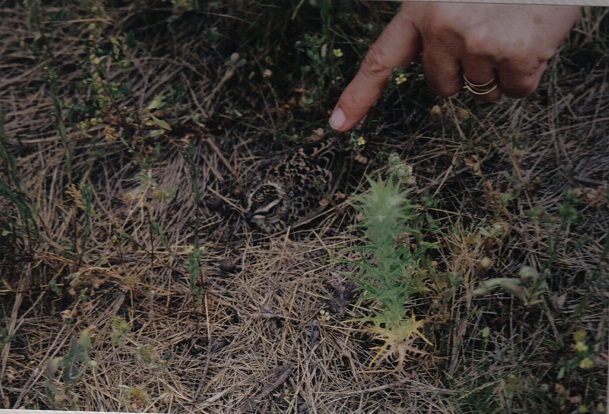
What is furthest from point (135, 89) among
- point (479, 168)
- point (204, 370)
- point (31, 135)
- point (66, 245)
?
point (479, 168)

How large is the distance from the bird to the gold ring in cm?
30

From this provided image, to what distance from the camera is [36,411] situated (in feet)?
4.45

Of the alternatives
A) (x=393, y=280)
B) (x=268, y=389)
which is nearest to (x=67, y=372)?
(x=268, y=389)

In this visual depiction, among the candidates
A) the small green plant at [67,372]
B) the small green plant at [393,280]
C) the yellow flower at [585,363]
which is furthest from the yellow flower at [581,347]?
the small green plant at [67,372]

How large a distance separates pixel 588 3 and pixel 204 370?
42.9 inches

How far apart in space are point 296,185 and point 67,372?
→ 0.61 metres

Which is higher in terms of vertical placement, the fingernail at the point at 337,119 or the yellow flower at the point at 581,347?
the fingernail at the point at 337,119

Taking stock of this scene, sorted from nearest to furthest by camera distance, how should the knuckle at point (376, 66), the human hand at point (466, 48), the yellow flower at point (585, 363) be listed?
the yellow flower at point (585, 363), the human hand at point (466, 48), the knuckle at point (376, 66)

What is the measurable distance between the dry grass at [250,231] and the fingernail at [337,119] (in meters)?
0.06

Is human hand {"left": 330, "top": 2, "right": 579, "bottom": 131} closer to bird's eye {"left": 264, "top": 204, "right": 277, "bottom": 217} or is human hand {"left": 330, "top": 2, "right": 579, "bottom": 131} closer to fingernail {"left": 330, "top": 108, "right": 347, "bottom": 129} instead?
fingernail {"left": 330, "top": 108, "right": 347, "bottom": 129}

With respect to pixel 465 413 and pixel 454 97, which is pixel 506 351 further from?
pixel 454 97

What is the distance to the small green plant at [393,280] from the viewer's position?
1285 mm

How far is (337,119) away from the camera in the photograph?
150 cm

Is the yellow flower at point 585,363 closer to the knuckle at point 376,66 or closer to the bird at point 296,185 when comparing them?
the bird at point 296,185
